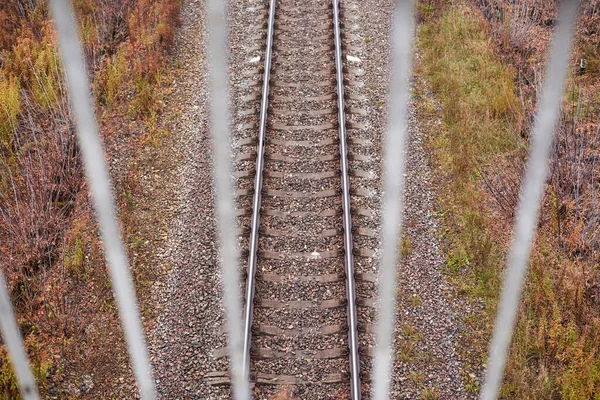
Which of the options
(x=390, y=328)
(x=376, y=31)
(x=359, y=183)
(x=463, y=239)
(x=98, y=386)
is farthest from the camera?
(x=376, y=31)

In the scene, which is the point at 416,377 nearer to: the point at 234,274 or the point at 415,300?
the point at 415,300

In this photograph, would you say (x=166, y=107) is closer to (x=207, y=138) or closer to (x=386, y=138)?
(x=207, y=138)

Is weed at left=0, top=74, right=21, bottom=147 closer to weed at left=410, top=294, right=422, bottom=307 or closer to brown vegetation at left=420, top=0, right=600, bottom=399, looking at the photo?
weed at left=410, top=294, right=422, bottom=307

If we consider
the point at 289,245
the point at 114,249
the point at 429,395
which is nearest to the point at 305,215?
the point at 289,245

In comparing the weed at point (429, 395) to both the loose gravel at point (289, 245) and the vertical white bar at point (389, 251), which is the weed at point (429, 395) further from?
the vertical white bar at point (389, 251)

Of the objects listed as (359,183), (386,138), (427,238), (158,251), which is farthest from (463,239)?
(158,251)
